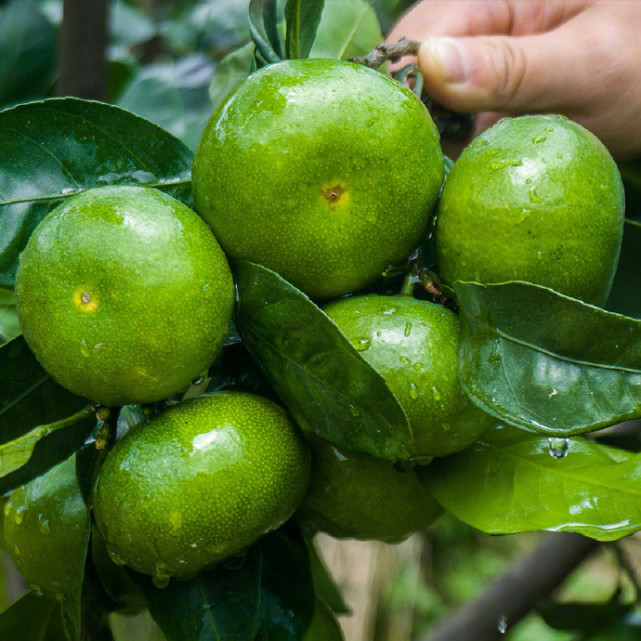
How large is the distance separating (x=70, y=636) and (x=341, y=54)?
891mm

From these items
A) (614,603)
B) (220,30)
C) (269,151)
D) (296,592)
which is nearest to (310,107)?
(269,151)

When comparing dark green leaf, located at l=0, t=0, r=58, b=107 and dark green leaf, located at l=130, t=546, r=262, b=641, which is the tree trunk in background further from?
dark green leaf, located at l=130, t=546, r=262, b=641

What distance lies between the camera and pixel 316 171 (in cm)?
63

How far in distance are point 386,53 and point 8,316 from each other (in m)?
0.57

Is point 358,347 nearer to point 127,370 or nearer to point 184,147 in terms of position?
point 127,370

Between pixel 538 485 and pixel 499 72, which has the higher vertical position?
pixel 499 72

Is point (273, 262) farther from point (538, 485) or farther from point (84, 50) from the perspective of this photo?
point (84, 50)

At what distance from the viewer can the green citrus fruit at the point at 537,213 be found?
0.62 meters

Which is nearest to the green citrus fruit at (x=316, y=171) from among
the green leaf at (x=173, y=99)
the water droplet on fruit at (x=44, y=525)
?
the water droplet on fruit at (x=44, y=525)

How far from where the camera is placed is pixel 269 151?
24.7 inches

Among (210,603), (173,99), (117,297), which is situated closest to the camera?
(117,297)

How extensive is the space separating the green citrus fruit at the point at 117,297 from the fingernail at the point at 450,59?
Result: 48cm

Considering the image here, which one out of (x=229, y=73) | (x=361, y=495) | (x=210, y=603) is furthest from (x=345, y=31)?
(x=210, y=603)

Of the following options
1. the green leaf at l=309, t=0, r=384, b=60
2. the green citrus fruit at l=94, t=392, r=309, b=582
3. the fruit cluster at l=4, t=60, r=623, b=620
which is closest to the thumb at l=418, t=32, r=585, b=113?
the green leaf at l=309, t=0, r=384, b=60
